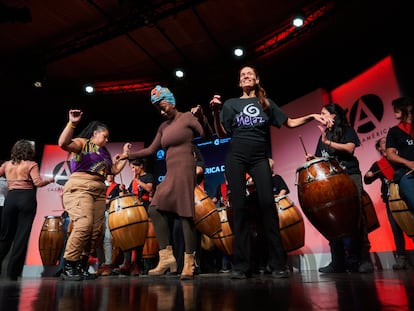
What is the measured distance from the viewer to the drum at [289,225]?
438 centimetres

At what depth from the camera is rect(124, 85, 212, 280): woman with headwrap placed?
112 inches

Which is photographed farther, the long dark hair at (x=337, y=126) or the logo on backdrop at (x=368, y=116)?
the logo on backdrop at (x=368, y=116)

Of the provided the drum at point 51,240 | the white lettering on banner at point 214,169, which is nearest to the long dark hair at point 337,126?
the white lettering on banner at point 214,169

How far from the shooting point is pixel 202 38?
7.04 metres

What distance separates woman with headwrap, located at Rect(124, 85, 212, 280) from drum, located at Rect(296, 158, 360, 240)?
1006 millimetres

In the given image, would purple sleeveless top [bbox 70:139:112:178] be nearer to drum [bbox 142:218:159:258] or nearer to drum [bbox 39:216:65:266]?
drum [bbox 142:218:159:258]

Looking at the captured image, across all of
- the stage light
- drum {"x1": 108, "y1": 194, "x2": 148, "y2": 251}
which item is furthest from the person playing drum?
the stage light

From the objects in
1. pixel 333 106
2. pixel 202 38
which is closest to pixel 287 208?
pixel 333 106

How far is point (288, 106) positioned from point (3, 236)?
5.68m

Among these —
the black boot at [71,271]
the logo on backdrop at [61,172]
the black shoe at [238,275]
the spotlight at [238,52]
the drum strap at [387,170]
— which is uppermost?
the spotlight at [238,52]

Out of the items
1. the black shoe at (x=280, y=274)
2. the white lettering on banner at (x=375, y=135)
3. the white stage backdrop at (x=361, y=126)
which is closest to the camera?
the black shoe at (x=280, y=274)

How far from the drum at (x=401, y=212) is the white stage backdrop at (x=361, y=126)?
1.04 metres

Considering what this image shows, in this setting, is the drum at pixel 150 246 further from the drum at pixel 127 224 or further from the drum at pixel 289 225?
the drum at pixel 289 225

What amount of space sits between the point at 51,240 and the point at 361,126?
20.3 ft
